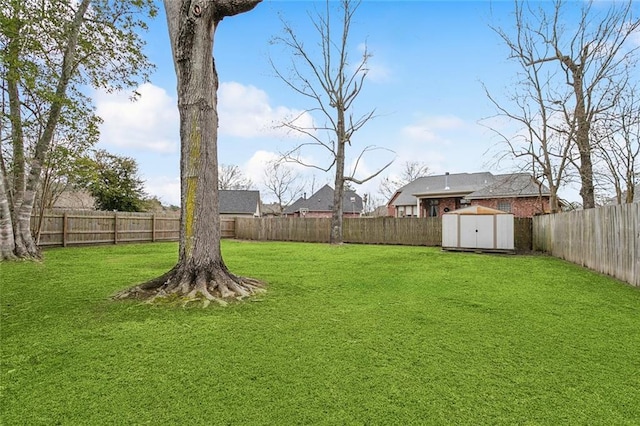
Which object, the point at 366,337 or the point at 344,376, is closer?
the point at 344,376

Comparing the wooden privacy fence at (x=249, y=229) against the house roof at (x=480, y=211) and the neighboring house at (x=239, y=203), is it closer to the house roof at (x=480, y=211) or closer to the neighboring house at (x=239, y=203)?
the house roof at (x=480, y=211)

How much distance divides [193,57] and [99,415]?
4230mm

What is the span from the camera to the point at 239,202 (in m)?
35.1

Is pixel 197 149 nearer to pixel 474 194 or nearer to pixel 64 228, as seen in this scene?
pixel 64 228

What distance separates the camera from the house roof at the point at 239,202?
113 feet

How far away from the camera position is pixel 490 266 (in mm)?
7840

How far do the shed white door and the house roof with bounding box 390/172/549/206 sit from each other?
865cm

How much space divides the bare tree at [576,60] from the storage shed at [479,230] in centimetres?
289

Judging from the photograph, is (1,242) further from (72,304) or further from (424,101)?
(424,101)

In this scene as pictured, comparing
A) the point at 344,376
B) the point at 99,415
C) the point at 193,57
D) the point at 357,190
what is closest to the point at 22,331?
the point at 99,415

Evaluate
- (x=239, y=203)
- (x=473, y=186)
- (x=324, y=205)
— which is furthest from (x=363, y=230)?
(x=324, y=205)

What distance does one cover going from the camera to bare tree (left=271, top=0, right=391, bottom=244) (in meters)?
15.0

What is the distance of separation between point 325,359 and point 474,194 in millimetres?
21704

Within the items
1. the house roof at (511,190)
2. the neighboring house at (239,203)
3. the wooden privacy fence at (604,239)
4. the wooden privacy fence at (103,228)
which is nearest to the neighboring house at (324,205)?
the neighboring house at (239,203)
